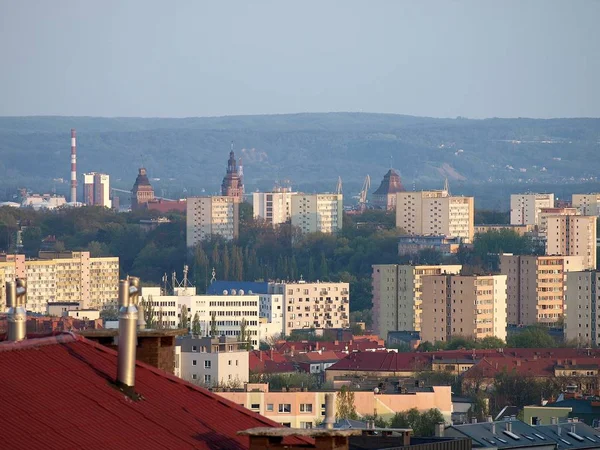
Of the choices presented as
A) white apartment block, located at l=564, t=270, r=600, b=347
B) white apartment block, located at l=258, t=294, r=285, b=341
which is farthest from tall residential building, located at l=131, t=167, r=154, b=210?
white apartment block, located at l=564, t=270, r=600, b=347

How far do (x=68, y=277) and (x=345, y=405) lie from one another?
58.5 m

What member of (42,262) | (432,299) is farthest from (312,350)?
(42,262)

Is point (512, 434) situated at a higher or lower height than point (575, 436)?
higher

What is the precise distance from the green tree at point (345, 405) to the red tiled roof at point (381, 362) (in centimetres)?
1312

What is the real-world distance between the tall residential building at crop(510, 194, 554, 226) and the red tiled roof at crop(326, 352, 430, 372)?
7330 centimetres

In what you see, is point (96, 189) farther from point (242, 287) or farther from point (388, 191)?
point (242, 287)

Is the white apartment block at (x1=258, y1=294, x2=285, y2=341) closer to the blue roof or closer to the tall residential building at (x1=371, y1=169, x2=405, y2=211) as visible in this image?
the blue roof

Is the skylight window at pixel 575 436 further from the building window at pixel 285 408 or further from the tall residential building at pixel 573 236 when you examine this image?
the tall residential building at pixel 573 236

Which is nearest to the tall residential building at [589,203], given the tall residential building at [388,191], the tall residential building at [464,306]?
the tall residential building at [388,191]

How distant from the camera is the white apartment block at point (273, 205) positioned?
406 ft

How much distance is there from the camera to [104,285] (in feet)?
311

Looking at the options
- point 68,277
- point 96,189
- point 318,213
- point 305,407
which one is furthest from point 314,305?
point 96,189

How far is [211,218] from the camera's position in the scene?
4584 inches

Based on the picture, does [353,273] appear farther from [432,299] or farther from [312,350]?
[312,350]
